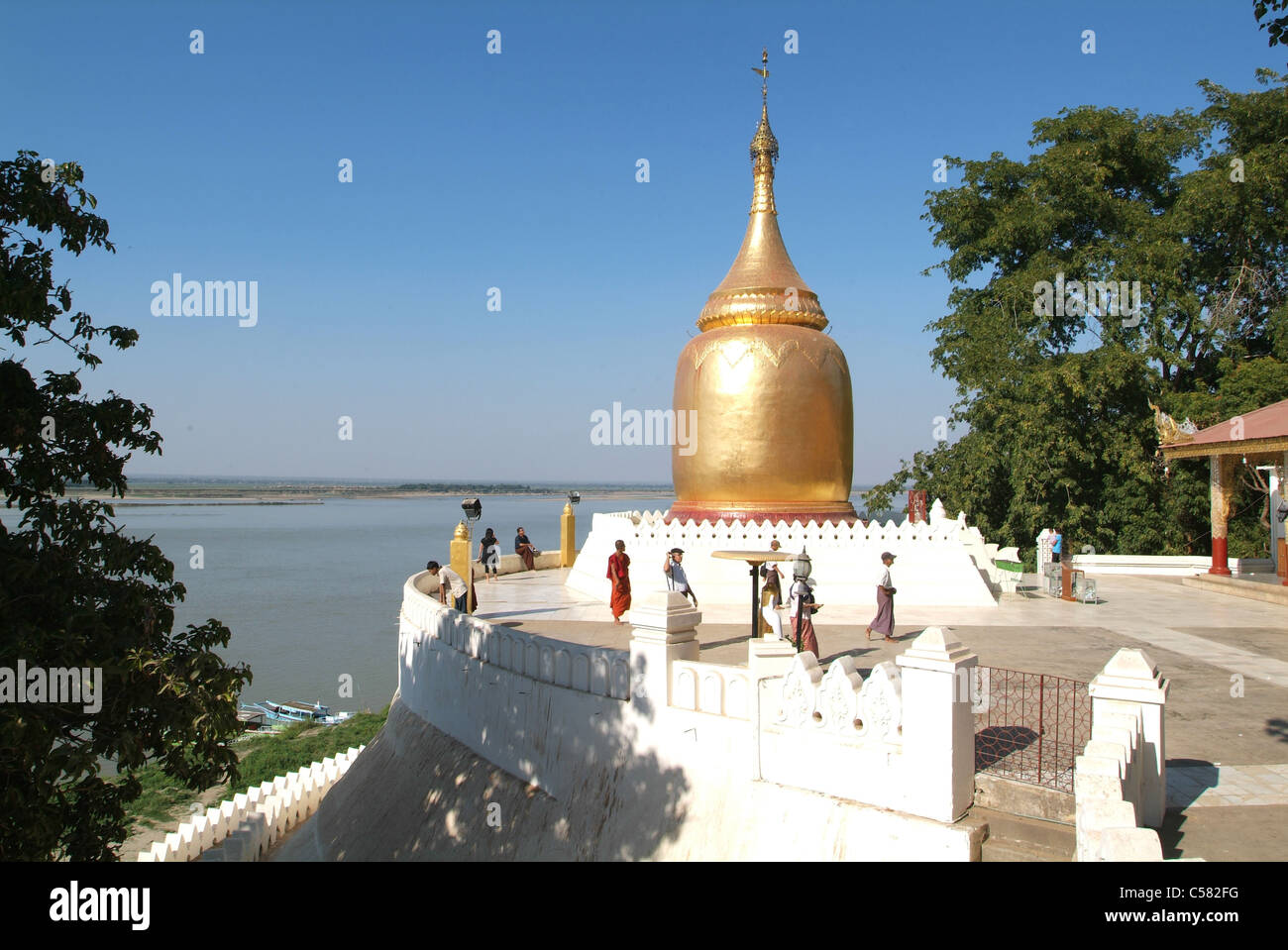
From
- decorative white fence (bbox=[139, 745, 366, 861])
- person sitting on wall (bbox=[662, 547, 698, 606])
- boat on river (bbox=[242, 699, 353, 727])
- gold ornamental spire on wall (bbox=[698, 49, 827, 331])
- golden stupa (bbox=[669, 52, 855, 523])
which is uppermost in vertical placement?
gold ornamental spire on wall (bbox=[698, 49, 827, 331])

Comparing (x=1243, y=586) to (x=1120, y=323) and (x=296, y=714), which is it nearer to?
(x=1120, y=323)

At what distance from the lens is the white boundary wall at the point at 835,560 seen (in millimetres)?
18250

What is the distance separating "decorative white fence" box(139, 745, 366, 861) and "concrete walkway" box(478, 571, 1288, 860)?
458 cm

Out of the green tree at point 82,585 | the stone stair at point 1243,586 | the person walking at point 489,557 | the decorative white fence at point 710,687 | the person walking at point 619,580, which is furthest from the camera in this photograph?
the person walking at point 489,557

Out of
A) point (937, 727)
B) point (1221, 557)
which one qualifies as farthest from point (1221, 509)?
point (937, 727)

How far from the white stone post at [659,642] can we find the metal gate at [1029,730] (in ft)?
9.60

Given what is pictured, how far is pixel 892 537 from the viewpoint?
61.1 ft

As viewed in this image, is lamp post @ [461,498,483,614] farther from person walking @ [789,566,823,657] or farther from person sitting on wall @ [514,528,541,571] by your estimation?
person walking @ [789,566,823,657]

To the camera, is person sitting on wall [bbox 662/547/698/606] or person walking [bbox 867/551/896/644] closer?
person walking [bbox 867/551/896/644]

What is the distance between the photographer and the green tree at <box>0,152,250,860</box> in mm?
6035

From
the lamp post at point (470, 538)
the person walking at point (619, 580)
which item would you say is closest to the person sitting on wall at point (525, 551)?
the lamp post at point (470, 538)

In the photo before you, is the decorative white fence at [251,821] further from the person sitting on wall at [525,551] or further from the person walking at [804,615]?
the person walking at [804,615]

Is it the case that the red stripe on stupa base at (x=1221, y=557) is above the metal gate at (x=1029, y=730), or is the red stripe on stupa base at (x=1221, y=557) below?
above


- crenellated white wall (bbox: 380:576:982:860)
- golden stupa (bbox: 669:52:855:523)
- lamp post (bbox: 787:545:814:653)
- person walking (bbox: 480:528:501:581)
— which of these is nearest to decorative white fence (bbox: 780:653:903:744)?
crenellated white wall (bbox: 380:576:982:860)
